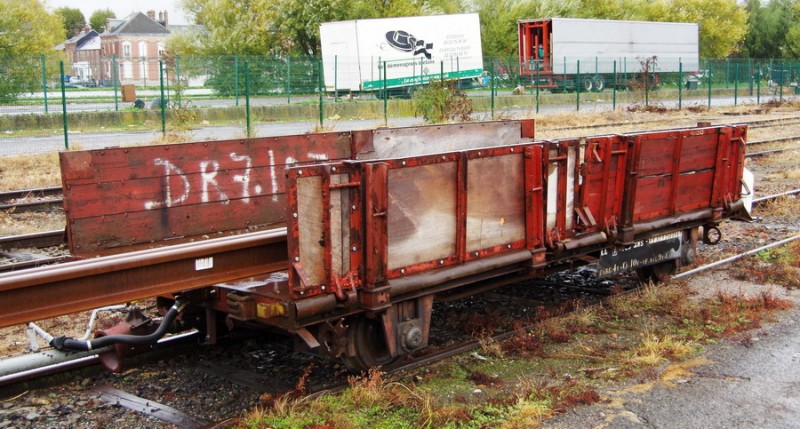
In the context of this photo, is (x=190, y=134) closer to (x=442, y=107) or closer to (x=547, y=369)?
(x=442, y=107)

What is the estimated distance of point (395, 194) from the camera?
5.88m

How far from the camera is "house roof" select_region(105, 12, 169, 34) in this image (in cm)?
11712

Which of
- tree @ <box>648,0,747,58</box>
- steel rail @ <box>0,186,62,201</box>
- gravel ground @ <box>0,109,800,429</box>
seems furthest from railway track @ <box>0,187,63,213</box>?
tree @ <box>648,0,747,58</box>

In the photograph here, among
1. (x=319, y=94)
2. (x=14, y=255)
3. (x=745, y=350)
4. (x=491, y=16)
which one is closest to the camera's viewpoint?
(x=745, y=350)

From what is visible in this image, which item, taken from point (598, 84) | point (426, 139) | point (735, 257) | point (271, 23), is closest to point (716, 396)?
point (426, 139)

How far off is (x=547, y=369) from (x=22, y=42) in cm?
4523

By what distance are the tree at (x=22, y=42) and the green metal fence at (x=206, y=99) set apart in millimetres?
41

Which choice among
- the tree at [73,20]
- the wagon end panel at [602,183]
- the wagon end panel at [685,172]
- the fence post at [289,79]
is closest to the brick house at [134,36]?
the tree at [73,20]

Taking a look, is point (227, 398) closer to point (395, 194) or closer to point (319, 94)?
point (395, 194)

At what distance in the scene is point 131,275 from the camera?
5.32 m

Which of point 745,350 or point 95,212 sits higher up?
point 95,212

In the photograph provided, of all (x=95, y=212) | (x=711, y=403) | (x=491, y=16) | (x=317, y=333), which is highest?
(x=491, y=16)

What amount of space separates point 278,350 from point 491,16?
194 ft

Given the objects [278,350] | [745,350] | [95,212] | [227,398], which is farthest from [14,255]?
[745,350]
